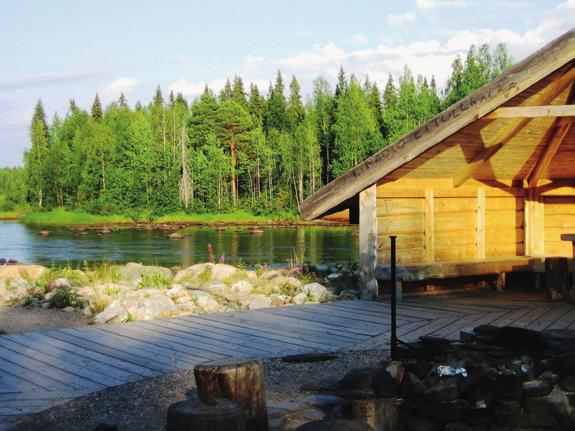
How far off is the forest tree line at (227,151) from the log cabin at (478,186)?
1524 inches

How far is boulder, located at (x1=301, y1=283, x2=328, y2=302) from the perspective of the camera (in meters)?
10.5

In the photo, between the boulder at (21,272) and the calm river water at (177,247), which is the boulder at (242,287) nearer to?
the boulder at (21,272)

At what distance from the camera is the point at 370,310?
7.73 metres

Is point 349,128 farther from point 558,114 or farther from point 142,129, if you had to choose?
point 558,114

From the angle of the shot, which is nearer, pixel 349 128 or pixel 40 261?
pixel 40 261

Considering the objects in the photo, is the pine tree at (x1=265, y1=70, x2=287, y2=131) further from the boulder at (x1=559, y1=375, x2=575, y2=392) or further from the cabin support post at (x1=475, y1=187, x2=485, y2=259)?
the boulder at (x1=559, y1=375, x2=575, y2=392)

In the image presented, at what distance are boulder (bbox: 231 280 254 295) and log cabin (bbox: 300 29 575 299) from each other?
12.7 feet

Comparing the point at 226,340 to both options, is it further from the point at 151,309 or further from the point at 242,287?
the point at 242,287

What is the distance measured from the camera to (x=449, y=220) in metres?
9.52

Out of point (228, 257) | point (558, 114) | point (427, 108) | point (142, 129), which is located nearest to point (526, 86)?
point (558, 114)

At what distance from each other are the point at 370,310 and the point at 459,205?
2.76m

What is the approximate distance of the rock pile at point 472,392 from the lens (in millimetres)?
4254

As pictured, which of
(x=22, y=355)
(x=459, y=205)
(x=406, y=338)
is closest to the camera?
(x=22, y=355)

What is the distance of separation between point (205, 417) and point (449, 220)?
694cm
